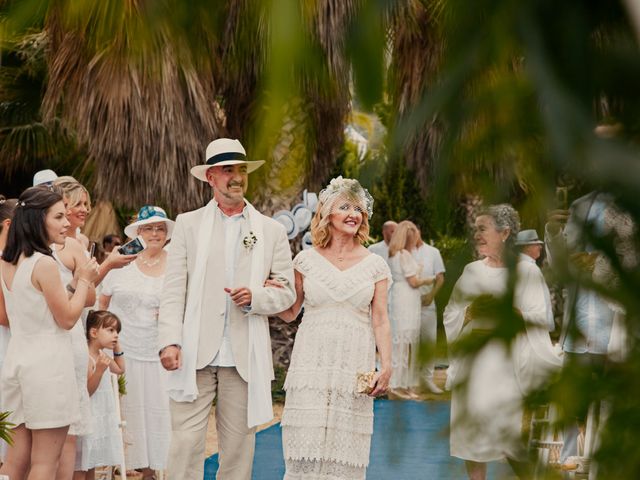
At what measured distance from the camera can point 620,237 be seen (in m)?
0.99

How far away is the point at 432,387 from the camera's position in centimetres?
101

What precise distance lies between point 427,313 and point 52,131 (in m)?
23.1

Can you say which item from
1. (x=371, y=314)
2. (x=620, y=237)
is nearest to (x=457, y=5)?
(x=620, y=237)

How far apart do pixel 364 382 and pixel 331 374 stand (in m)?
0.22

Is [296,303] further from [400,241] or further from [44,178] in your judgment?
[400,241]

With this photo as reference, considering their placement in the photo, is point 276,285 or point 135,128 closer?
point 276,285

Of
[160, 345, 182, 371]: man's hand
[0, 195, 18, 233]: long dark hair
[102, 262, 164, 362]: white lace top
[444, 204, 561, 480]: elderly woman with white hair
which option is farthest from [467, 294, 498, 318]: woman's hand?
[102, 262, 164, 362]: white lace top

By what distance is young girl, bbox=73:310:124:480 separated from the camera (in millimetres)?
8250

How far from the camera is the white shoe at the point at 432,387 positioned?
1.00m

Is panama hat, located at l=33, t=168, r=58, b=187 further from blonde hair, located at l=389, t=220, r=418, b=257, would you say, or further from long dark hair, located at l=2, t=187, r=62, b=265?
blonde hair, located at l=389, t=220, r=418, b=257

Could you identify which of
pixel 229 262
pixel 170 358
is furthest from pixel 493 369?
pixel 229 262

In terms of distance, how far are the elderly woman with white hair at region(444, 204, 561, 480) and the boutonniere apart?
6315mm

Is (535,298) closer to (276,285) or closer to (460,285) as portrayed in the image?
(460,285)

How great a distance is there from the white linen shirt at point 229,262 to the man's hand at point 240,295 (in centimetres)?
17
